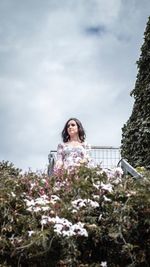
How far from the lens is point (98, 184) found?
3381 mm

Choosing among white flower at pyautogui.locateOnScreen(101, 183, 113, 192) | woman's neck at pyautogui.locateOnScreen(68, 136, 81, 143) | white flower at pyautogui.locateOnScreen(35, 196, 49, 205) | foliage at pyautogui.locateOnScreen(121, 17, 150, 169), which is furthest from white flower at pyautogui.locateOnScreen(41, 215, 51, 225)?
→ foliage at pyautogui.locateOnScreen(121, 17, 150, 169)

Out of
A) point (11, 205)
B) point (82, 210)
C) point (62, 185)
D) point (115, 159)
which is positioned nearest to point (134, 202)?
point (82, 210)

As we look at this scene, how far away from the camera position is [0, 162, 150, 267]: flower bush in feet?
9.69

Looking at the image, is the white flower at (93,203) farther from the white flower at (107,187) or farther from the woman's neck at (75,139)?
the woman's neck at (75,139)

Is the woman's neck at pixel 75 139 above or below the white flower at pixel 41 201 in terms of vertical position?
above

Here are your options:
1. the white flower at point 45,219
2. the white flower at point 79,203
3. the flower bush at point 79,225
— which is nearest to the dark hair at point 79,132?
the flower bush at point 79,225

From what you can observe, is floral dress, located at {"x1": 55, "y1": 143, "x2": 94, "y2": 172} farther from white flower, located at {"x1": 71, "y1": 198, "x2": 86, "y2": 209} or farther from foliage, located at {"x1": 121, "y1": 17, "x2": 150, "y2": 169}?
foliage, located at {"x1": 121, "y1": 17, "x2": 150, "y2": 169}

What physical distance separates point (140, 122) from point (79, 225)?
5.84 meters

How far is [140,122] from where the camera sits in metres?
8.66

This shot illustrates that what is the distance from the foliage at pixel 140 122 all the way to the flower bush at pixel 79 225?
16.0 ft

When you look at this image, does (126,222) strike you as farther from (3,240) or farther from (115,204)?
(3,240)

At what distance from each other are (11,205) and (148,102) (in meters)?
5.60

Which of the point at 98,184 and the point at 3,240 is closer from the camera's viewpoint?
the point at 3,240

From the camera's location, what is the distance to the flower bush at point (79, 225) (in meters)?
2.95
